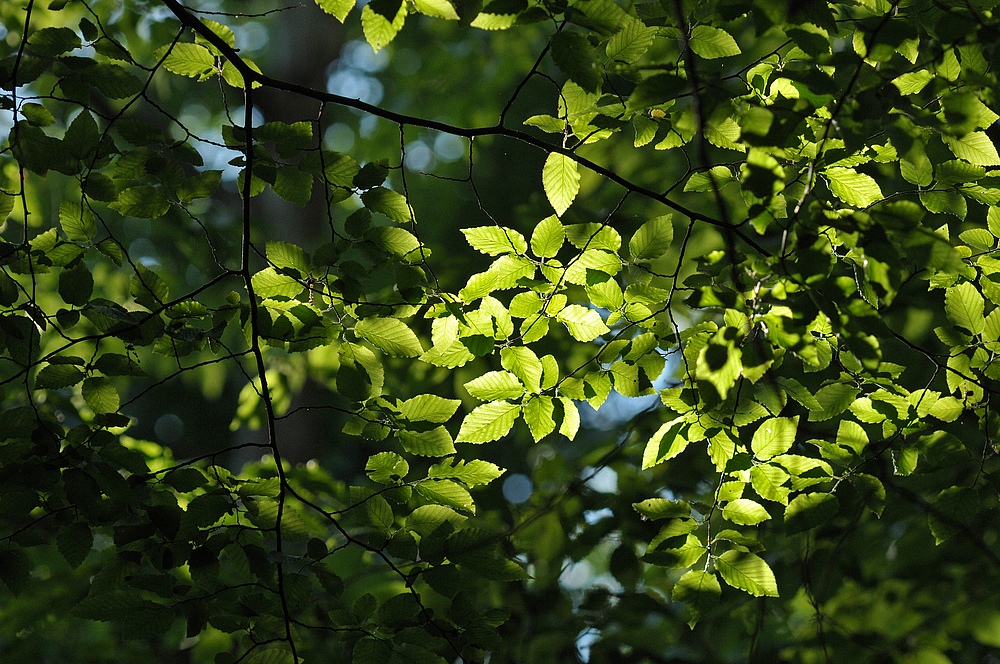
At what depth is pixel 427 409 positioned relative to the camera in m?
1.62

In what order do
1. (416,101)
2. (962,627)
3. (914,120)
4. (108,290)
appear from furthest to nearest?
1. (416,101)
2. (108,290)
3. (962,627)
4. (914,120)

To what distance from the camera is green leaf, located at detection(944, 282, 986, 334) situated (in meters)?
1.55

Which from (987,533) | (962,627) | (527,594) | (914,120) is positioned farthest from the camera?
(987,533)

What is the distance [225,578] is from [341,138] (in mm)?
4188

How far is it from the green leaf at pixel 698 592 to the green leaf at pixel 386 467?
63 cm

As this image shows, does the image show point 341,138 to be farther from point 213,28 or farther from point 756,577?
point 756,577

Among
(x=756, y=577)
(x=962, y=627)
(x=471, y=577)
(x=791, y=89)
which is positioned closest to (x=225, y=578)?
(x=471, y=577)

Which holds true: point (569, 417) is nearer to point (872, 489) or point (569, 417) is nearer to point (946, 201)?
point (872, 489)

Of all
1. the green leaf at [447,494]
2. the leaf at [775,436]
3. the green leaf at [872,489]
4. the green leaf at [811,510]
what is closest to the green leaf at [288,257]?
the green leaf at [447,494]

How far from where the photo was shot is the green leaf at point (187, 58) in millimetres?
1456

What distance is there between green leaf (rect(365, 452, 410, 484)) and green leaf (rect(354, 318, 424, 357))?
0.23 m

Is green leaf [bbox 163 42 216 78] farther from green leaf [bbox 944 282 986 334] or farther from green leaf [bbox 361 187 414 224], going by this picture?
green leaf [bbox 944 282 986 334]

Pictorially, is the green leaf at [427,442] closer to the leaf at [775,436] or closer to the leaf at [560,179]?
the leaf at [560,179]

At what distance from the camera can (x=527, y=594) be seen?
291 centimetres
